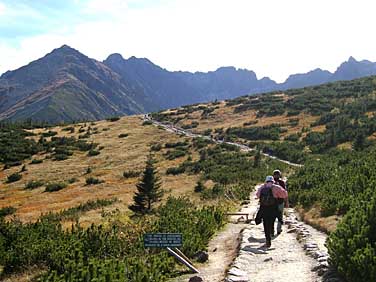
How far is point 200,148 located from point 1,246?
4271cm

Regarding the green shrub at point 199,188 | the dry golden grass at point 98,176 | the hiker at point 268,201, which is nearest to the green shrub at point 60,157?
the dry golden grass at point 98,176

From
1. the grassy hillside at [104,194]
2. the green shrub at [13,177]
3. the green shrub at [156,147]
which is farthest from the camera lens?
the green shrub at [156,147]

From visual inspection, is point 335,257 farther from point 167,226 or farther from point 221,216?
point 221,216

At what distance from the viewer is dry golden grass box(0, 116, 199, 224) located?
3207 cm

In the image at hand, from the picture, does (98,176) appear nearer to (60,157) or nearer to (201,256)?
(60,157)

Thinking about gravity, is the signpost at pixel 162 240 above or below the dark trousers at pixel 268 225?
above

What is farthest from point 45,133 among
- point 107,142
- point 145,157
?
point 145,157

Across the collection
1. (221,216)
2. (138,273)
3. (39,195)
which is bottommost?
(39,195)

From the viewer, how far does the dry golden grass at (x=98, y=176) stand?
32072 millimetres

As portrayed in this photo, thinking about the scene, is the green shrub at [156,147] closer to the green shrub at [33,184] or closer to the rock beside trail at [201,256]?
the green shrub at [33,184]

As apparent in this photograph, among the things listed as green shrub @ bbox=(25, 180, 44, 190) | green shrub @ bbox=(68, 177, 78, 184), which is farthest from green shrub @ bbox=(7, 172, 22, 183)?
green shrub @ bbox=(68, 177, 78, 184)

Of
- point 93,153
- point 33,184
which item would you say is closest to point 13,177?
point 33,184

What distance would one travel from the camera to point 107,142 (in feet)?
213

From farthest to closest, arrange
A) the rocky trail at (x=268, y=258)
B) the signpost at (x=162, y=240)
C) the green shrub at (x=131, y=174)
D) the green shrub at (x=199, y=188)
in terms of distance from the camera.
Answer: the green shrub at (x=131, y=174), the green shrub at (x=199, y=188), the signpost at (x=162, y=240), the rocky trail at (x=268, y=258)
